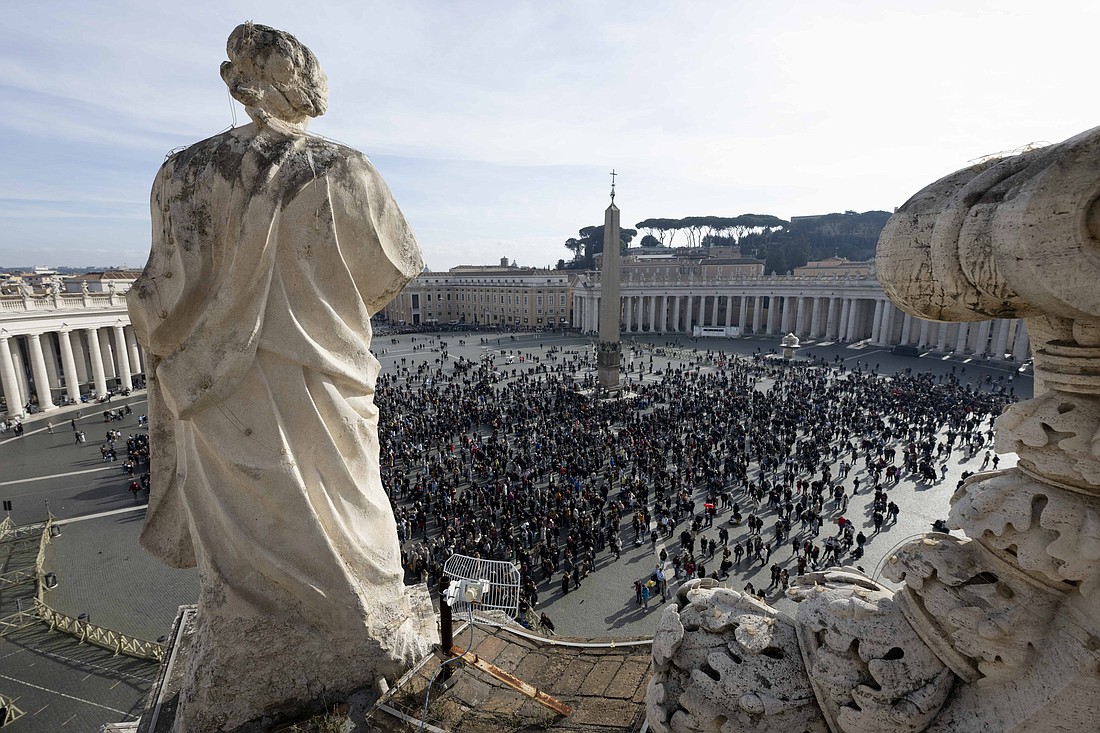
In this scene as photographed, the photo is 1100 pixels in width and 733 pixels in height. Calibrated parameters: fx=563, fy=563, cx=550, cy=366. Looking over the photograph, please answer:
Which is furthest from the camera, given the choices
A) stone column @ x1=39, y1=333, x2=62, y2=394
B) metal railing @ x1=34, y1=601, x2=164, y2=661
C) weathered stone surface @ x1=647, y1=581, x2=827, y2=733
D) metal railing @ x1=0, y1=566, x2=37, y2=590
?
stone column @ x1=39, y1=333, x2=62, y2=394

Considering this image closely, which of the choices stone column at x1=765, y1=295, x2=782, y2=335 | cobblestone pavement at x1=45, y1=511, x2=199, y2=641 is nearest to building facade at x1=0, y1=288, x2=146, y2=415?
cobblestone pavement at x1=45, y1=511, x2=199, y2=641

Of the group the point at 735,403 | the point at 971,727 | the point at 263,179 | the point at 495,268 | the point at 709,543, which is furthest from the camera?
the point at 495,268

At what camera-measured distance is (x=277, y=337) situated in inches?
108

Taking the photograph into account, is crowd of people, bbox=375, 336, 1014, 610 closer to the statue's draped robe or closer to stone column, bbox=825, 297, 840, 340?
the statue's draped robe

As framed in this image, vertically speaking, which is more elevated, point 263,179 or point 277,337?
point 263,179

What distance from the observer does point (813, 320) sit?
54312 mm

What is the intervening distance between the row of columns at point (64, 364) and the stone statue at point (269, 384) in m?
31.9

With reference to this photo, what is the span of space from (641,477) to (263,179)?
46.8ft

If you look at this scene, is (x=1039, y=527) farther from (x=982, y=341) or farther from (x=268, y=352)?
(x=982, y=341)

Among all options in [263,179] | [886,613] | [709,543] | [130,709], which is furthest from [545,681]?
[709,543]

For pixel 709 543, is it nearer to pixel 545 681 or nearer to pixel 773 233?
→ pixel 545 681

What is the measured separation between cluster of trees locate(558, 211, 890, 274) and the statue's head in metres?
85.2

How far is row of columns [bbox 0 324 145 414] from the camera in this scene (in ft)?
84.6

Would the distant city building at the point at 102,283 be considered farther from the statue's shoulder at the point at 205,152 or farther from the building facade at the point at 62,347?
the statue's shoulder at the point at 205,152
